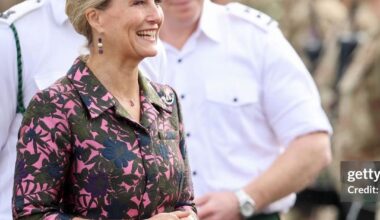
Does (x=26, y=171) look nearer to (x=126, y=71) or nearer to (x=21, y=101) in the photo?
(x=126, y=71)

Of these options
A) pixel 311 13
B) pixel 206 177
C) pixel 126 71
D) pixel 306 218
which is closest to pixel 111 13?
pixel 126 71

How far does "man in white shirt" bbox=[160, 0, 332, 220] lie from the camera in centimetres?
669

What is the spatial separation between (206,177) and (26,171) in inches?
96.0

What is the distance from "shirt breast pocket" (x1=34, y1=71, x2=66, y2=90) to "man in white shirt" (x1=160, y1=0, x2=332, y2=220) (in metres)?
1.52

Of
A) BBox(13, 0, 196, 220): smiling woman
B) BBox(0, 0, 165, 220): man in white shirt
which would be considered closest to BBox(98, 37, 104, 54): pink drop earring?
BBox(13, 0, 196, 220): smiling woman

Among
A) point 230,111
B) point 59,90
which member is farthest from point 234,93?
point 59,90

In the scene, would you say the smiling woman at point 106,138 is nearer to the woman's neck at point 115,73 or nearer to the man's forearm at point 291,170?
the woman's neck at point 115,73

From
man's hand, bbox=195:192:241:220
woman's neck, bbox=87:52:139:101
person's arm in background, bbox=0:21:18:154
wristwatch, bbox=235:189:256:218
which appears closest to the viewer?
woman's neck, bbox=87:52:139:101

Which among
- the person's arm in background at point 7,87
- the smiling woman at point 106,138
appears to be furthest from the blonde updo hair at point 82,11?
the person's arm in background at point 7,87

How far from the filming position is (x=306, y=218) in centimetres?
1150

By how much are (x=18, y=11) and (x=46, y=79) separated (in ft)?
0.99

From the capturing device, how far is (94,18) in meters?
4.56

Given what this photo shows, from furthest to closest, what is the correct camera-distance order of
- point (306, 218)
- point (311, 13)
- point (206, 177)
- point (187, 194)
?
point (311, 13) < point (306, 218) < point (206, 177) < point (187, 194)

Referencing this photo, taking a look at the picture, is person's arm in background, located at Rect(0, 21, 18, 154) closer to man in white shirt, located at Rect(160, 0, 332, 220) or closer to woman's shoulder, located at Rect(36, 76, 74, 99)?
woman's shoulder, located at Rect(36, 76, 74, 99)
